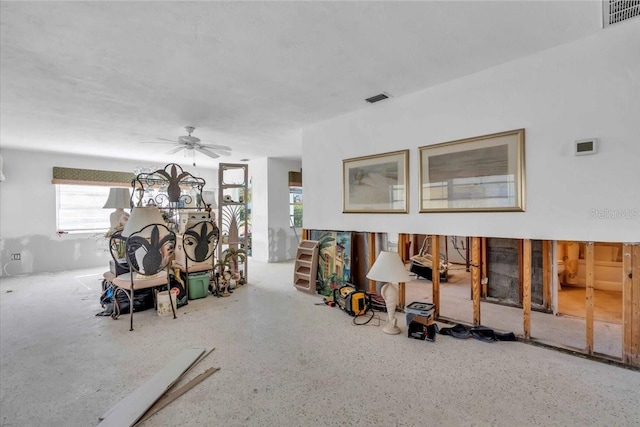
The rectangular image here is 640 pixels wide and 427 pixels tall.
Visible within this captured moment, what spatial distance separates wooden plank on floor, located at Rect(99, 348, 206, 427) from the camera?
1.72 m

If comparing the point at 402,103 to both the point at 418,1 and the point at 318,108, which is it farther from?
the point at 418,1

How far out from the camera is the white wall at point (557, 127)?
2150 mm

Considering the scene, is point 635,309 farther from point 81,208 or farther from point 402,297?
point 81,208

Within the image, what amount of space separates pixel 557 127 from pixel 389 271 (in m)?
1.96

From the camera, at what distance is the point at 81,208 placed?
6.64 m

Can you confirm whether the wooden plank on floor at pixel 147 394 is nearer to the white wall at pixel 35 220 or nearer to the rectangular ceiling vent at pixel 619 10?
the rectangular ceiling vent at pixel 619 10

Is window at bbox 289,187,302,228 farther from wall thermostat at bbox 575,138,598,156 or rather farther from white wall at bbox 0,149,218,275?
wall thermostat at bbox 575,138,598,156

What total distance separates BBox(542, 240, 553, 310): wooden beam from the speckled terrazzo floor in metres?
1.23

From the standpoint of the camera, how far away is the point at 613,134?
2.18 metres

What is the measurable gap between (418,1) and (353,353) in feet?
9.07

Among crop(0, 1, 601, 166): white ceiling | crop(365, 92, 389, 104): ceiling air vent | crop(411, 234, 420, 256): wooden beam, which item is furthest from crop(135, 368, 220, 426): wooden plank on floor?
crop(411, 234, 420, 256): wooden beam

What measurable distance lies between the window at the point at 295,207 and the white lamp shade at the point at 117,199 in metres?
3.73

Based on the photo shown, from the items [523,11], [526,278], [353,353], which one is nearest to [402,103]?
[523,11]

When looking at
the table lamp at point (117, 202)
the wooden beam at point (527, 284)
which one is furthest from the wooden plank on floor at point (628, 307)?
the table lamp at point (117, 202)
